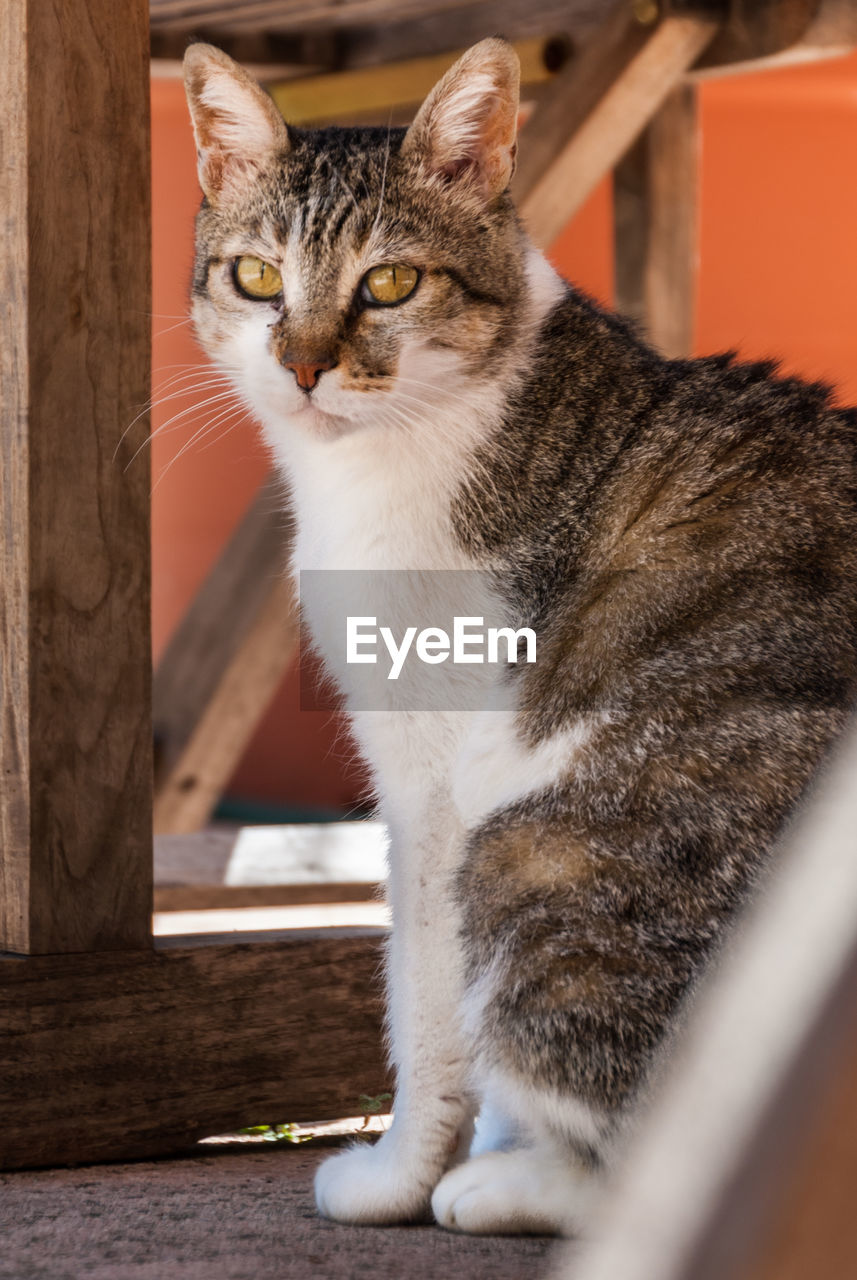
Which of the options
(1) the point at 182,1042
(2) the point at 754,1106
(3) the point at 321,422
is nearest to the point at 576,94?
(3) the point at 321,422

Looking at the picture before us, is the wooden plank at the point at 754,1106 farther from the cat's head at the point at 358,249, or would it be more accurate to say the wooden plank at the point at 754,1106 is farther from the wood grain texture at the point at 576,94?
the wood grain texture at the point at 576,94

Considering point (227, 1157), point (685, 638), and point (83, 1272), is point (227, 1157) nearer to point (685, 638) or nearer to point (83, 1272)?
point (83, 1272)

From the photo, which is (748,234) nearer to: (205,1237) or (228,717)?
(228,717)

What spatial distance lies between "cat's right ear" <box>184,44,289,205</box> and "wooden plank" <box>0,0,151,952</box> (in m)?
0.12

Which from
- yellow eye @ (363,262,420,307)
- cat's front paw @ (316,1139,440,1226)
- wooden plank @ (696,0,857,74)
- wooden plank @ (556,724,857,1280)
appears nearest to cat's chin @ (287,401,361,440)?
yellow eye @ (363,262,420,307)

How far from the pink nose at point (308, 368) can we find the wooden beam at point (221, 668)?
3.00 m

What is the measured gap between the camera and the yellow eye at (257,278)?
6.91 ft

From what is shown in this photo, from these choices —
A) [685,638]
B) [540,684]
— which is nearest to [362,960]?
[540,684]

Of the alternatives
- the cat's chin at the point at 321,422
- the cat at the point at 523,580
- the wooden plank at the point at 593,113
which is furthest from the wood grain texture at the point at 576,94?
the cat's chin at the point at 321,422

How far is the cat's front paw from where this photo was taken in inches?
73.6

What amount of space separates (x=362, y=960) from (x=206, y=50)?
4.81ft

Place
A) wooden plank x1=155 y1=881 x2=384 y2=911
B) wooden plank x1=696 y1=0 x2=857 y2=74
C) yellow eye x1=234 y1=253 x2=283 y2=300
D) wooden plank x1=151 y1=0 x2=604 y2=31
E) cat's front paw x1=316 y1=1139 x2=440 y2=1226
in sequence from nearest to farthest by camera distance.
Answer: cat's front paw x1=316 y1=1139 x2=440 y2=1226
yellow eye x1=234 y1=253 x2=283 y2=300
wooden plank x1=155 y1=881 x2=384 y2=911
wooden plank x1=696 y1=0 x2=857 y2=74
wooden plank x1=151 y1=0 x2=604 y2=31

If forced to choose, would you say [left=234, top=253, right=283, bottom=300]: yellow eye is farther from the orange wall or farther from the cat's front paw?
the orange wall

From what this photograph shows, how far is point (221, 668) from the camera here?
5.10m
